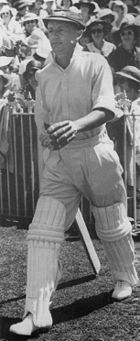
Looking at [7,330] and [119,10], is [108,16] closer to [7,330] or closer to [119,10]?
[119,10]

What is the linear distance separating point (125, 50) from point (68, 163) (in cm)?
459

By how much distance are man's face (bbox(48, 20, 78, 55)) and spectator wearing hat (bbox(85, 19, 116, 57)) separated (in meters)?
4.54

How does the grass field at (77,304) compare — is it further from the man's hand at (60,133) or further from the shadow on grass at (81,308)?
the man's hand at (60,133)

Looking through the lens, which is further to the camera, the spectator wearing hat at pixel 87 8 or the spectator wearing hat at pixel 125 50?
the spectator wearing hat at pixel 87 8

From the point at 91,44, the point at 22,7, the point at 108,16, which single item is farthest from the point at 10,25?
the point at 91,44

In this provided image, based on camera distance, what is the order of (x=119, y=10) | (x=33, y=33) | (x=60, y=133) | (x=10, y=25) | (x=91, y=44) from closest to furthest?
(x=60, y=133) → (x=91, y=44) → (x=119, y=10) → (x=33, y=33) → (x=10, y=25)

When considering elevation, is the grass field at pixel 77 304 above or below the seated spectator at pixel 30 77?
below

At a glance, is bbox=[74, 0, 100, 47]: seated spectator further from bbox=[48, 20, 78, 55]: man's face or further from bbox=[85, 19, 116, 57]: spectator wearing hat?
bbox=[48, 20, 78, 55]: man's face

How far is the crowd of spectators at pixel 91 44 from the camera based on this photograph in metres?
6.91

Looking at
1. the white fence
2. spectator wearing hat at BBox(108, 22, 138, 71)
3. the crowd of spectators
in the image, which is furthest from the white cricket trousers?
spectator wearing hat at BBox(108, 22, 138, 71)

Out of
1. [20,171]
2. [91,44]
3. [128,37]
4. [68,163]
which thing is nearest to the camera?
[68,163]

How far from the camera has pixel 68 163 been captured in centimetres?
396

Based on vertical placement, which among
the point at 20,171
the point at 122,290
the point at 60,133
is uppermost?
the point at 60,133

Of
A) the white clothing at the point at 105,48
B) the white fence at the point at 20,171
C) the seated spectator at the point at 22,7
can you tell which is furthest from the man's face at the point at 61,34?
the seated spectator at the point at 22,7
